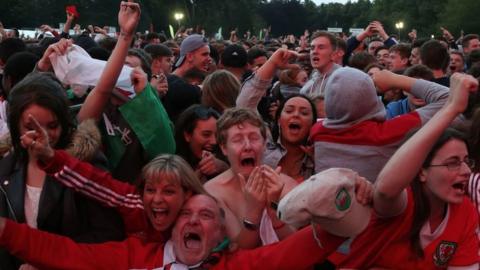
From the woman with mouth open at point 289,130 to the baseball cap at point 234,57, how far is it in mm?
3419

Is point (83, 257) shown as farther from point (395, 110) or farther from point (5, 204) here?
point (395, 110)

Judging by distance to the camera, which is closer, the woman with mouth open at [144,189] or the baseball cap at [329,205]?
the baseball cap at [329,205]

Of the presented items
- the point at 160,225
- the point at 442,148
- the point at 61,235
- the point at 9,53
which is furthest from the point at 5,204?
the point at 9,53

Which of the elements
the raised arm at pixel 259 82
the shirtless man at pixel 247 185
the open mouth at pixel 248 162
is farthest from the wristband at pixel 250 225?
the raised arm at pixel 259 82

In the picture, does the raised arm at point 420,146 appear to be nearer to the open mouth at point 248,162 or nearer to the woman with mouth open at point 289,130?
the open mouth at point 248,162

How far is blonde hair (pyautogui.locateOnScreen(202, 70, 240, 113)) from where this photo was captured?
18.6 ft

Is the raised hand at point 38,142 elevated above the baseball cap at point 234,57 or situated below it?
above

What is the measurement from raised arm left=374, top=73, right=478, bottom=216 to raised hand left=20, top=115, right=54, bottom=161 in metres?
1.55

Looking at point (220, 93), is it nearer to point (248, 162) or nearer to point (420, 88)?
point (248, 162)

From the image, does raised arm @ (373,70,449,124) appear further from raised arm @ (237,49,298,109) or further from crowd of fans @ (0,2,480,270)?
raised arm @ (237,49,298,109)

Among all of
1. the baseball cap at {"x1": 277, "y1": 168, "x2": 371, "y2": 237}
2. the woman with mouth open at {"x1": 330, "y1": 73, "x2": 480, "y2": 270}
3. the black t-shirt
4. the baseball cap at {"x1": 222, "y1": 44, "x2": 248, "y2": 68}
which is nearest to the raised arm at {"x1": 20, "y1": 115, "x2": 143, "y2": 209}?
the baseball cap at {"x1": 277, "y1": 168, "x2": 371, "y2": 237}

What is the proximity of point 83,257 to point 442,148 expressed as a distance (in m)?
1.84

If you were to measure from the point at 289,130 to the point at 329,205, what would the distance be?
6.61 ft

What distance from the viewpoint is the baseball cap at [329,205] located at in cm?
282
